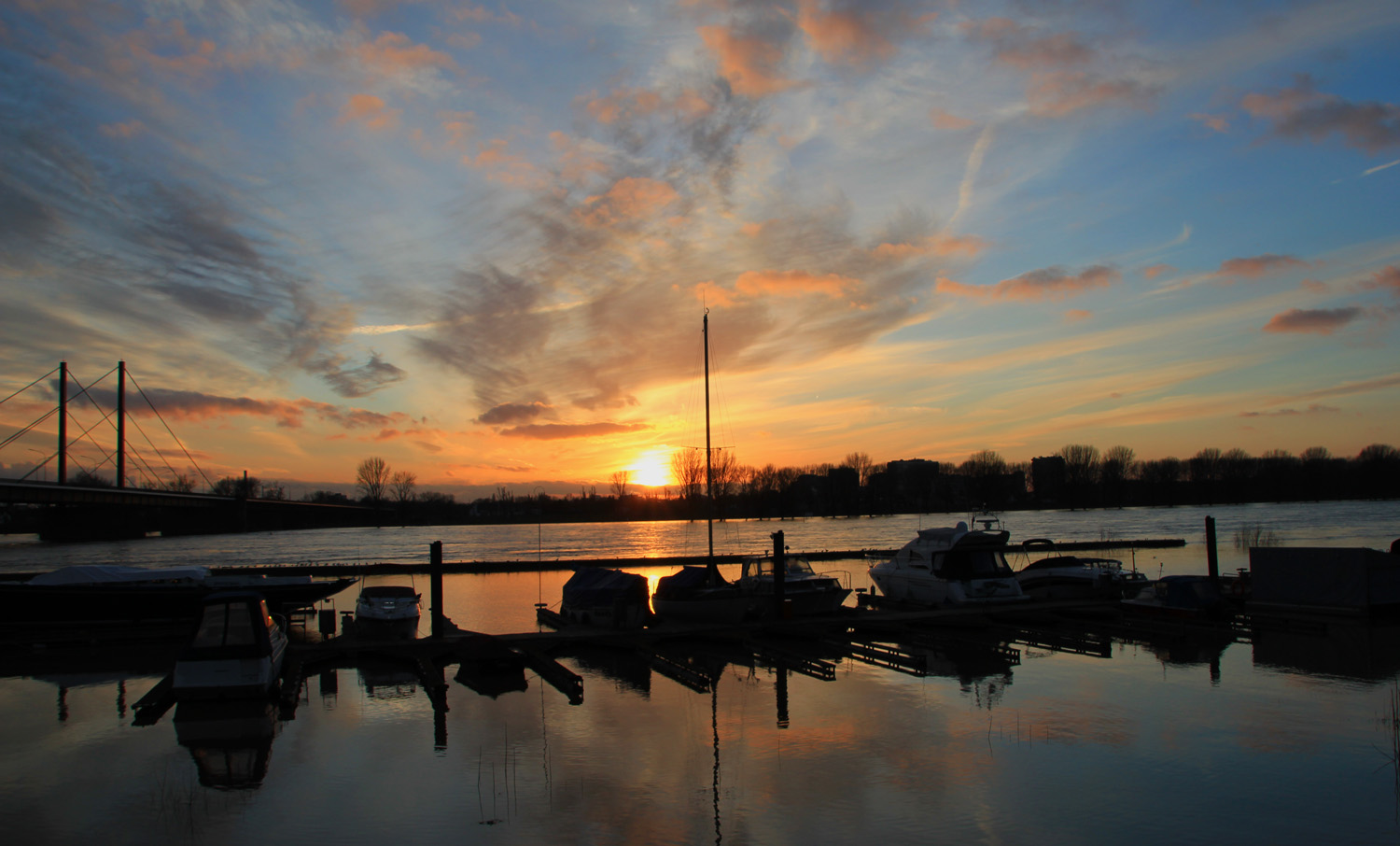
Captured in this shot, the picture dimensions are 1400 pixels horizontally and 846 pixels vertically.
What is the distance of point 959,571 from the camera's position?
28469 millimetres

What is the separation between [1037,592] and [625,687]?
19290 millimetres

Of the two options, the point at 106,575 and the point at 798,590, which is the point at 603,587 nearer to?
the point at 798,590

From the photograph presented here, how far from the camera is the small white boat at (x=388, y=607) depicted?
1011 inches

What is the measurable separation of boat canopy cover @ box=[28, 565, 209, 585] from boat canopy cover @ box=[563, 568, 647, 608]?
14265mm

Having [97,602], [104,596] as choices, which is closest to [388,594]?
[104,596]

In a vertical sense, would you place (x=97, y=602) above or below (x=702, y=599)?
above

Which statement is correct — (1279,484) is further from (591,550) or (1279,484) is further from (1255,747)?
(1255,747)

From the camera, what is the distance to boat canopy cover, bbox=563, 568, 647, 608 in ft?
89.2

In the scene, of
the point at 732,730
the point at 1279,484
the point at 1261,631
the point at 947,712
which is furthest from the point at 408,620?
the point at 1279,484

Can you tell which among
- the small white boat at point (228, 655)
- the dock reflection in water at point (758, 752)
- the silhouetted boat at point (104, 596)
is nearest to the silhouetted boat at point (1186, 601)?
the dock reflection in water at point (758, 752)

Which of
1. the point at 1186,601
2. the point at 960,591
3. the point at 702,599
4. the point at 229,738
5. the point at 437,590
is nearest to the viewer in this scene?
the point at 229,738

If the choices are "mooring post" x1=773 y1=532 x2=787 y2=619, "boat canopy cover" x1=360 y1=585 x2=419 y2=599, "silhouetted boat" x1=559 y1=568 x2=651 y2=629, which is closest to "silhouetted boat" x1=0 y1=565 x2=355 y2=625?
"boat canopy cover" x1=360 y1=585 x2=419 y2=599

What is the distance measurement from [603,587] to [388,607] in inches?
275

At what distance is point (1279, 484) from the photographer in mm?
186125
